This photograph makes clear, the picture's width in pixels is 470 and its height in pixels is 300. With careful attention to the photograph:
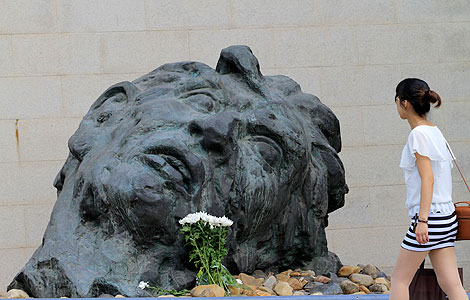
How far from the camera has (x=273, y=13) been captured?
871cm

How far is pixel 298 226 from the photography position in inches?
222

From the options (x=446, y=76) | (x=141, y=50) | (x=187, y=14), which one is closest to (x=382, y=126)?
(x=446, y=76)

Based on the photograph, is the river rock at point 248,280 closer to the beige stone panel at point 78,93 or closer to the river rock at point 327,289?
the river rock at point 327,289

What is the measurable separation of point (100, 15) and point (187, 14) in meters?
0.93

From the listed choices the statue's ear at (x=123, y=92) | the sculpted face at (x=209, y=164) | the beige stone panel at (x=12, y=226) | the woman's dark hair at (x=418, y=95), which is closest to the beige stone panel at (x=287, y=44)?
the beige stone panel at (x=12, y=226)

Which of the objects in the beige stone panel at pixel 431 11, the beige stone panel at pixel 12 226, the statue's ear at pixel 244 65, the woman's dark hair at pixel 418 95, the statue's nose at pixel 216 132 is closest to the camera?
the woman's dark hair at pixel 418 95

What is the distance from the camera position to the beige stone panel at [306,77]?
28.4 feet

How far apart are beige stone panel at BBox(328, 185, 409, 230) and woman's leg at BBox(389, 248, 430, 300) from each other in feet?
16.3

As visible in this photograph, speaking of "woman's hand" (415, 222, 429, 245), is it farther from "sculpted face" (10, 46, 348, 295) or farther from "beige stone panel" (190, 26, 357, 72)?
"beige stone panel" (190, 26, 357, 72)

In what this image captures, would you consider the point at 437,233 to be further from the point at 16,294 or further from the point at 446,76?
the point at 446,76

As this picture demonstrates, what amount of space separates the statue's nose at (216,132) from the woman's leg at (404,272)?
1.61 m

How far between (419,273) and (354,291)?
1228mm

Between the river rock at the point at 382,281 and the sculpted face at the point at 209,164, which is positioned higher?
the sculpted face at the point at 209,164

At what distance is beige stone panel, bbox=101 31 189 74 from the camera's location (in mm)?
8453
